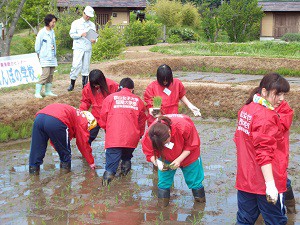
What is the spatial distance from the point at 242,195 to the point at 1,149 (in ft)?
17.8

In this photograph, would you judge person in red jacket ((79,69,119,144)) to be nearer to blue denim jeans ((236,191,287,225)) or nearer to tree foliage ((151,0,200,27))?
blue denim jeans ((236,191,287,225))

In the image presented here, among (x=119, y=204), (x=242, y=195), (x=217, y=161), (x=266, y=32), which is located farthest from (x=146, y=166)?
(x=266, y=32)

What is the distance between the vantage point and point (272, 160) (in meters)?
3.90

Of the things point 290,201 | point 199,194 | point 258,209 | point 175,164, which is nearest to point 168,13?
point 199,194

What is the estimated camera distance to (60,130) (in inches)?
255

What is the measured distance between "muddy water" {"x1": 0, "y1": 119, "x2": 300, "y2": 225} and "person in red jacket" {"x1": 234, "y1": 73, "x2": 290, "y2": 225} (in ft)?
4.11

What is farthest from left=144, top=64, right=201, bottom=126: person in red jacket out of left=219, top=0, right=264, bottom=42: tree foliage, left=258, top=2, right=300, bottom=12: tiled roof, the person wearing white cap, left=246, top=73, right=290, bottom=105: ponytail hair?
left=258, top=2, right=300, bottom=12: tiled roof

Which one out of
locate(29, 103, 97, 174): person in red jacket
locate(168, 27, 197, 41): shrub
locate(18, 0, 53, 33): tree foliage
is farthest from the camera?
locate(168, 27, 197, 41): shrub

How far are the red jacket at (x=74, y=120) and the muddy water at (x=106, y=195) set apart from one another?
1.59 ft

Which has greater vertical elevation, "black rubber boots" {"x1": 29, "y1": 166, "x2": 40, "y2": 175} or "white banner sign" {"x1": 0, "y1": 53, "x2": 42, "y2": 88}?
"white banner sign" {"x1": 0, "y1": 53, "x2": 42, "y2": 88}

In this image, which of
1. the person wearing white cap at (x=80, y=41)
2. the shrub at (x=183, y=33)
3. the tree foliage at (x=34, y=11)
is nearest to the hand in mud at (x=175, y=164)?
the person wearing white cap at (x=80, y=41)

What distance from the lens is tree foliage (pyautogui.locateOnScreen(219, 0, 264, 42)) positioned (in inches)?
1153

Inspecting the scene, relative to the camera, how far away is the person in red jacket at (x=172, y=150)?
4742 mm

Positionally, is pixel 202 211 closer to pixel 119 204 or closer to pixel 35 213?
pixel 119 204
